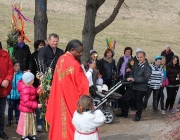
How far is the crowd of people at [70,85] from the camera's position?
19.0 ft

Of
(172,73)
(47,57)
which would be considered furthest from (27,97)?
(172,73)

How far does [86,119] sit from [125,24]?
109ft

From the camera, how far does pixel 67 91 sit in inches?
232

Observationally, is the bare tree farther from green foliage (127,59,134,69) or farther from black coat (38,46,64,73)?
black coat (38,46,64,73)

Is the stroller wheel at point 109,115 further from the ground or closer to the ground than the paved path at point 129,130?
further from the ground

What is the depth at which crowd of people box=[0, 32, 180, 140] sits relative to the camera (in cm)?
579

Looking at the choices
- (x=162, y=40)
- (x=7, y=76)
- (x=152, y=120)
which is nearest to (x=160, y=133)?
(x=152, y=120)

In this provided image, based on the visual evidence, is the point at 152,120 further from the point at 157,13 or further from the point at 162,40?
the point at 157,13

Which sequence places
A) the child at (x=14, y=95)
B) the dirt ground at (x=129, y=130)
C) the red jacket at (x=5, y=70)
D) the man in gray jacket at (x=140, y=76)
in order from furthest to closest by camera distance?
the man in gray jacket at (x=140, y=76) < the child at (x=14, y=95) < the dirt ground at (x=129, y=130) < the red jacket at (x=5, y=70)

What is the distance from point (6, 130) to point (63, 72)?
110 inches

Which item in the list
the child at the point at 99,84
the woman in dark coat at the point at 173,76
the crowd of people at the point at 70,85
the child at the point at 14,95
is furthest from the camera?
the woman in dark coat at the point at 173,76

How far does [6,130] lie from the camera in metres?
8.04

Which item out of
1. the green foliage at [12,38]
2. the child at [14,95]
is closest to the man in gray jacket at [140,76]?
the child at [14,95]

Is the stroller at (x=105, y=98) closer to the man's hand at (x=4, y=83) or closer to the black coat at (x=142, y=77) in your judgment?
the black coat at (x=142, y=77)
